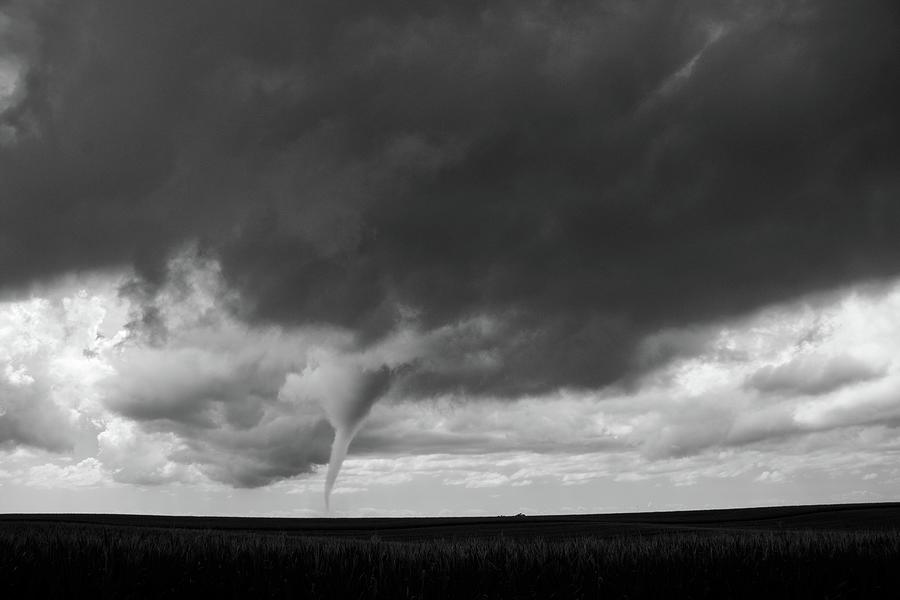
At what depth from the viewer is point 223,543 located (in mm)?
10586

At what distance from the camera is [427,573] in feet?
26.7

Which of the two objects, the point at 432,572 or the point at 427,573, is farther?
the point at 432,572

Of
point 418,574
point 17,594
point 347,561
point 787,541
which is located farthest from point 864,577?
point 17,594

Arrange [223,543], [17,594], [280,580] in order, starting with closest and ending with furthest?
[17,594]
[280,580]
[223,543]

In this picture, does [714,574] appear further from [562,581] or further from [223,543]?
[223,543]

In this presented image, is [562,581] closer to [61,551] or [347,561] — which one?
[347,561]

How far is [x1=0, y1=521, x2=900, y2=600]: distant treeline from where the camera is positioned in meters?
7.23

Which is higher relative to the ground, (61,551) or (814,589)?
(61,551)

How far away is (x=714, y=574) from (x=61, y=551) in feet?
27.2

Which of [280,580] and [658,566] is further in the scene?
[658,566]

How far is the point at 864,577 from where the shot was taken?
28.9 feet

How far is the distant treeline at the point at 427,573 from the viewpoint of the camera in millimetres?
7227

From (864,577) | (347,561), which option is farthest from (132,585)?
(864,577)

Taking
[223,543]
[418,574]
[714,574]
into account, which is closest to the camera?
[418,574]
